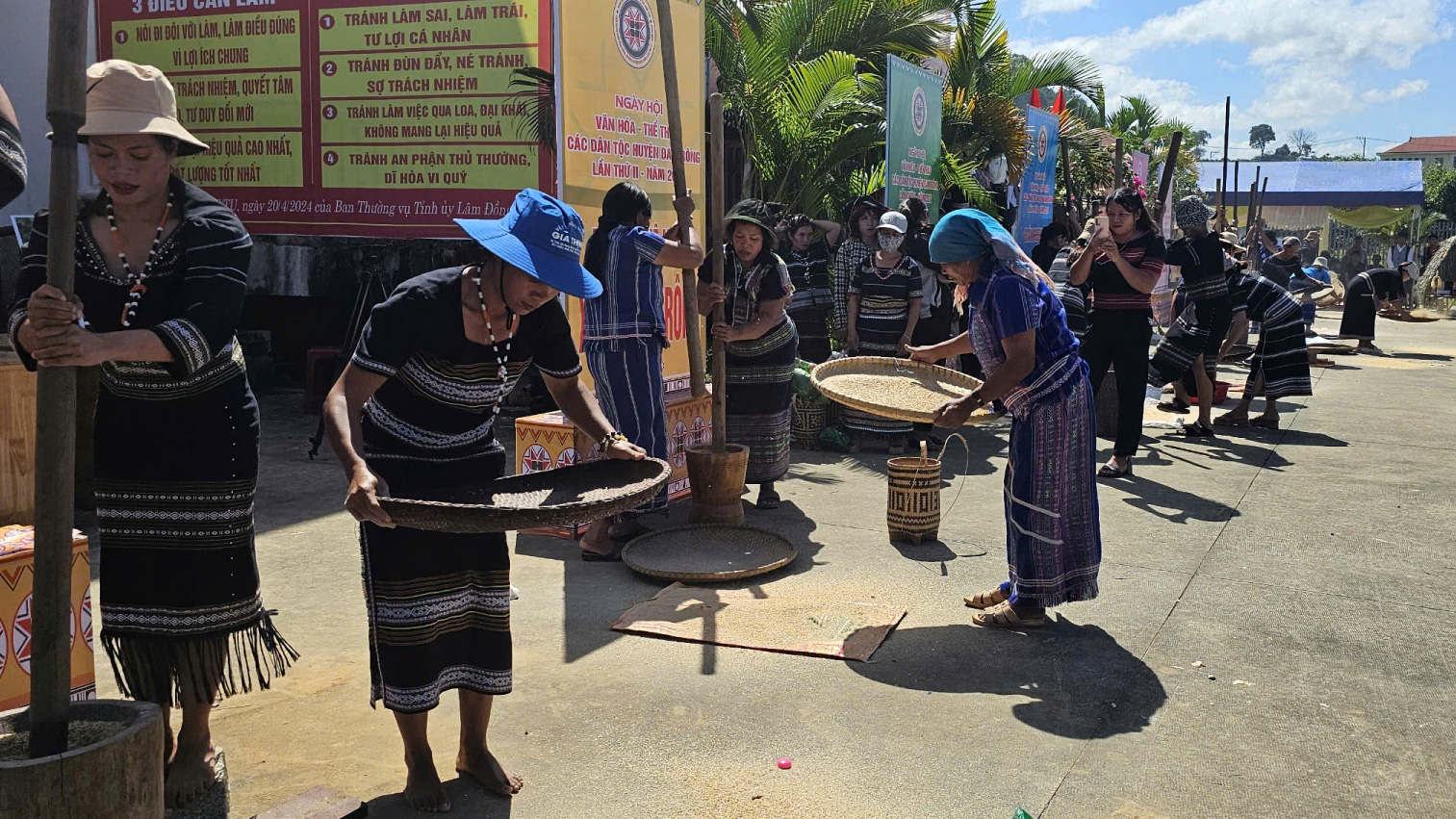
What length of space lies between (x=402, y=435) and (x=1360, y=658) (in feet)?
12.0

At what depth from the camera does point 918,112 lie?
35.5ft

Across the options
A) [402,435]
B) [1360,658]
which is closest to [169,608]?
[402,435]

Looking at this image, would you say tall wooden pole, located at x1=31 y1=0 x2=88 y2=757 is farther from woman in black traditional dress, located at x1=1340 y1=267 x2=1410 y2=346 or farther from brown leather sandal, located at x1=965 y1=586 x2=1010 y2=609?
woman in black traditional dress, located at x1=1340 y1=267 x2=1410 y2=346

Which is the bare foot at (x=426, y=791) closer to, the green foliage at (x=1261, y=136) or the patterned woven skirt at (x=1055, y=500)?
the patterned woven skirt at (x=1055, y=500)

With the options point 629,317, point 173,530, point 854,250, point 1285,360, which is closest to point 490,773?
point 173,530

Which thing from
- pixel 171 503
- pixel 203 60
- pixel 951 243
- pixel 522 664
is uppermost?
pixel 203 60

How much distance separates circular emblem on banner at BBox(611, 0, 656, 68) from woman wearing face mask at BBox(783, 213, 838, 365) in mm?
2972

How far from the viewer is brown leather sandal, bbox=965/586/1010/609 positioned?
5.12 metres

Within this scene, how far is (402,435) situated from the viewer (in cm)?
323

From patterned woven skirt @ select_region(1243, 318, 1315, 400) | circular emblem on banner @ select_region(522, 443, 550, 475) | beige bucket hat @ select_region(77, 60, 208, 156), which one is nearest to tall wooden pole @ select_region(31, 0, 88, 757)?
beige bucket hat @ select_region(77, 60, 208, 156)

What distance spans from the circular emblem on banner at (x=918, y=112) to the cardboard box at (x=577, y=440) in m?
4.54

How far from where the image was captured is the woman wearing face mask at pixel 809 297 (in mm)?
10695

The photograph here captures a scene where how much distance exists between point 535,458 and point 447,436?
309 centimetres

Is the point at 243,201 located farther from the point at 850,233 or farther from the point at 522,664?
the point at 522,664
